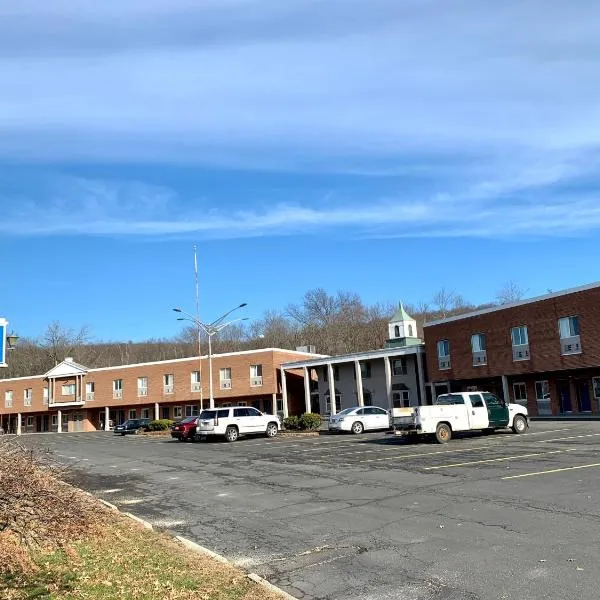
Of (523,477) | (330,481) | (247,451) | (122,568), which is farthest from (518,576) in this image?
(247,451)

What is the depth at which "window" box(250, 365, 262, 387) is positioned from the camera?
58688 mm

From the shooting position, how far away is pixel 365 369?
56375 mm

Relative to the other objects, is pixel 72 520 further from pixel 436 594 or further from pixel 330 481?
pixel 330 481

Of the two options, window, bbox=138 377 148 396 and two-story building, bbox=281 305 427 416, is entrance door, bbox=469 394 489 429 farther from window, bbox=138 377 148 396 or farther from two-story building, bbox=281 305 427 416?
window, bbox=138 377 148 396

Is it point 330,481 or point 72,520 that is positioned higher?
point 72,520

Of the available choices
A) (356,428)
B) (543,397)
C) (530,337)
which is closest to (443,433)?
(356,428)

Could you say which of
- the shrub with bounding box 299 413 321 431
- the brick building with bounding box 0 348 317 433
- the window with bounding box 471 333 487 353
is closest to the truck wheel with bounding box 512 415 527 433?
the shrub with bounding box 299 413 321 431

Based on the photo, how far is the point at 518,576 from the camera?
639cm

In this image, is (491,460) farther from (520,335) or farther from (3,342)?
(520,335)

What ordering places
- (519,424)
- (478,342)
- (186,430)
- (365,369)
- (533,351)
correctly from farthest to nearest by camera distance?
(365,369), (478,342), (533,351), (186,430), (519,424)

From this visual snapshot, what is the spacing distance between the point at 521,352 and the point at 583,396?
441 centimetres

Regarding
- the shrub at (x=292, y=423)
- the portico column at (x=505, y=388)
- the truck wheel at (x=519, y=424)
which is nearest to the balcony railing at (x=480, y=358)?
the portico column at (x=505, y=388)

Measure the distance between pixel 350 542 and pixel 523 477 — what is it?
643cm

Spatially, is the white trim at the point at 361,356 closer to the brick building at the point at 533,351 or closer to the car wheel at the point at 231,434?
the brick building at the point at 533,351
